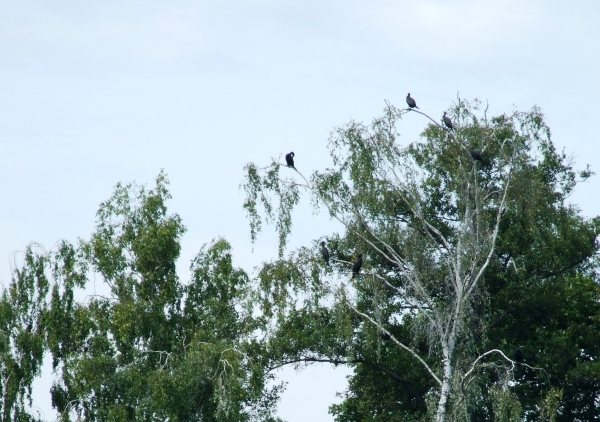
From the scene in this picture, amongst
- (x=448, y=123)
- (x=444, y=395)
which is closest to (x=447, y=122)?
(x=448, y=123)

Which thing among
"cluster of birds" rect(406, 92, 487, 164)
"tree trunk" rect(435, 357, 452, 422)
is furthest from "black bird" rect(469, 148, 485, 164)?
"tree trunk" rect(435, 357, 452, 422)

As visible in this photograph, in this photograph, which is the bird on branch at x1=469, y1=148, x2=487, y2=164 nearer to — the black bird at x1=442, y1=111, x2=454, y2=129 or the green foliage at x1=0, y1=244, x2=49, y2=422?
the black bird at x1=442, y1=111, x2=454, y2=129

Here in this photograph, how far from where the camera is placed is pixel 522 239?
3009 cm

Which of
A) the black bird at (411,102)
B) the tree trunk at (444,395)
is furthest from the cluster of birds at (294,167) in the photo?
the tree trunk at (444,395)

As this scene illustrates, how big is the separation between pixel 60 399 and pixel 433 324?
9.47 meters

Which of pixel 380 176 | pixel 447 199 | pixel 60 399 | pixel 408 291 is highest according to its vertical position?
pixel 447 199

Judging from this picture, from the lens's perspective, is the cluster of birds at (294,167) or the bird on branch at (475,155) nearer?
the cluster of birds at (294,167)

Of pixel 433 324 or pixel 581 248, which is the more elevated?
pixel 581 248

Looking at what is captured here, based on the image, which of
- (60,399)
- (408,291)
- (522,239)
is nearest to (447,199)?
(522,239)

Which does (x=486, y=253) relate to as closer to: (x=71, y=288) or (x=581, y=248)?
(x=581, y=248)

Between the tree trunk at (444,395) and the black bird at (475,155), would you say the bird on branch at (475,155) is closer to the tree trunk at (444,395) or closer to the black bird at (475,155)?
the black bird at (475,155)

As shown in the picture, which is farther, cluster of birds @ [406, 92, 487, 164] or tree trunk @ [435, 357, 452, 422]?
cluster of birds @ [406, 92, 487, 164]

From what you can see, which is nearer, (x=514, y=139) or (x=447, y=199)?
(x=514, y=139)

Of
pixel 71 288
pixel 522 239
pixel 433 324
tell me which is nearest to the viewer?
pixel 433 324
